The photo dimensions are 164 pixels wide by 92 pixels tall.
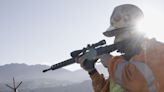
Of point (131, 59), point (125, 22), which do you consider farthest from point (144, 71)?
point (125, 22)

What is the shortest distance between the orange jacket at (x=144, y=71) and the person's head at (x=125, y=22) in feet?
1.12

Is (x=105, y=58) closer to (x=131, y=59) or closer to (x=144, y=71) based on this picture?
(x=131, y=59)

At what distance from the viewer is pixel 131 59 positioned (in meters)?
4.43

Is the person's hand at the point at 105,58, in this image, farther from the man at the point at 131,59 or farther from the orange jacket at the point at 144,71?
the orange jacket at the point at 144,71

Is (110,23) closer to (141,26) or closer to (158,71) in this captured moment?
(141,26)

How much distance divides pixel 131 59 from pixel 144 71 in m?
0.24

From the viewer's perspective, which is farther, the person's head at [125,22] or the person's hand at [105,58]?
the person's hand at [105,58]

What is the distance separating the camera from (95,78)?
18.1 feet

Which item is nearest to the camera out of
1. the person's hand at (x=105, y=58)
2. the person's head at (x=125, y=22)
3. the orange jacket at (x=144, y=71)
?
the orange jacket at (x=144, y=71)

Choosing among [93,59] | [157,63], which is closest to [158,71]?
[157,63]

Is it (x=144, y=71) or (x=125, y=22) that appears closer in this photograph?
(x=144, y=71)

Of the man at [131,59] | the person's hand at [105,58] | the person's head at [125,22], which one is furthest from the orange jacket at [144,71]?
the person's hand at [105,58]

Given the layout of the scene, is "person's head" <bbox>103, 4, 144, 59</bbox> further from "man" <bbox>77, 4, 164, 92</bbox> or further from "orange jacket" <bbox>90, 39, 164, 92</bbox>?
"orange jacket" <bbox>90, 39, 164, 92</bbox>

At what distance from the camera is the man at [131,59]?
4.25 meters
